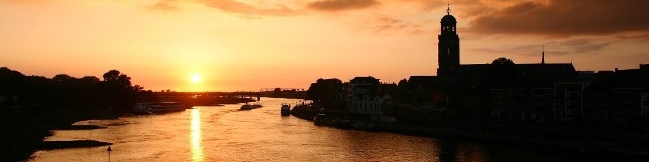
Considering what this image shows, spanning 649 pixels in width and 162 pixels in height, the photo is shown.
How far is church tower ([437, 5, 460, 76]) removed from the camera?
122812mm

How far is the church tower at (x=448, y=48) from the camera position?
122812mm

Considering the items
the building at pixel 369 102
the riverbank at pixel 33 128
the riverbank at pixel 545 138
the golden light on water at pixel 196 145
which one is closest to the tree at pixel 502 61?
the building at pixel 369 102

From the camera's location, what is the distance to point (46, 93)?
136 m

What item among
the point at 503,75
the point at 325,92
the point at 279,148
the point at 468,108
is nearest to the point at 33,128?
the point at 279,148

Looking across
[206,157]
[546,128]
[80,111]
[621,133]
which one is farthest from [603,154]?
[80,111]

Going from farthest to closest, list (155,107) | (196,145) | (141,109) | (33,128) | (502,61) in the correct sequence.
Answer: (155,107), (141,109), (502,61), (33,128), (196,145)

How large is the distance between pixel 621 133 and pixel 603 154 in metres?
5.57

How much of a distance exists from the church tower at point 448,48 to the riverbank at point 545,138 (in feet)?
132

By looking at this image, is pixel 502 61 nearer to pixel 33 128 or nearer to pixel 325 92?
pixel 325 92

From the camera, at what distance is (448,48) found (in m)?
127

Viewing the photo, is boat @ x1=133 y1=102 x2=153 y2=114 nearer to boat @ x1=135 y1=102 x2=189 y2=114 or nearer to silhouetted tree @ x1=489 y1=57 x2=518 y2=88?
boat @ x1=135 y1=102 x2=189 y2=114

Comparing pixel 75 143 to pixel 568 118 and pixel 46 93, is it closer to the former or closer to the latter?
pixel 568 118

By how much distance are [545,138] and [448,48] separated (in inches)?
2506

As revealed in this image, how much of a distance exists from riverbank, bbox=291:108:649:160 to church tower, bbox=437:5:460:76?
40.2 metres
